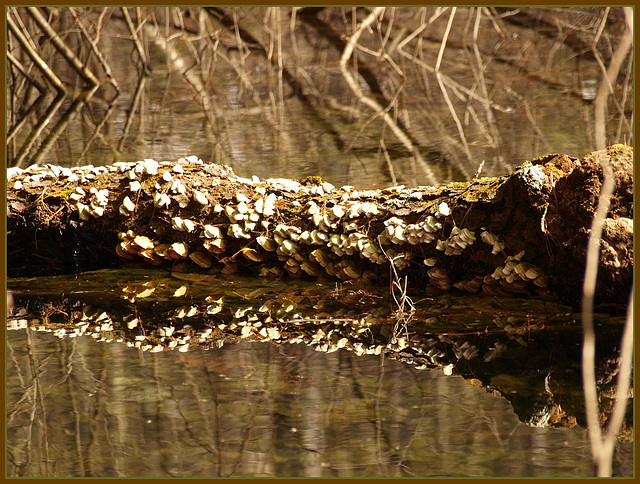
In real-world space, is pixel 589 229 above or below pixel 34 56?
below

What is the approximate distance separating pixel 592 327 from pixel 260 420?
0.96 m

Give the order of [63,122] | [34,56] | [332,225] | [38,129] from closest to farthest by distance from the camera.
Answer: [332,225] < [38,129] < [63,122] < [34,56]

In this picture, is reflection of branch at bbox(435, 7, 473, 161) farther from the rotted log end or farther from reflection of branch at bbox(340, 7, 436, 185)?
the rotted log end

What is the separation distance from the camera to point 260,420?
1.40 metres

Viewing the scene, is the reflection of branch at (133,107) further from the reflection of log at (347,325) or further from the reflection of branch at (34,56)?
the reflection of log at (347,325)

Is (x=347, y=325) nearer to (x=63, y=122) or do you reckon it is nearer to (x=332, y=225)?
(x=332, y=225)

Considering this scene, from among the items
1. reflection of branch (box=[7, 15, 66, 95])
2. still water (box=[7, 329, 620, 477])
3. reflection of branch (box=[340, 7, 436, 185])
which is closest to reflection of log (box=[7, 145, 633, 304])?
still water (box=[7, 329, 620, 477])

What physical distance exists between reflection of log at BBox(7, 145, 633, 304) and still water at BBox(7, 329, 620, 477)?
0.58m

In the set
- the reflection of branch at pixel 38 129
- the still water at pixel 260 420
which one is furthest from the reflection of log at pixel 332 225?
the reflection of branch at pixel 38 129

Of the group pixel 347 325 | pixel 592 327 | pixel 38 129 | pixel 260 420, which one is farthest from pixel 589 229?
pixel 38 129

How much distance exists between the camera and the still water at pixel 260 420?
1.24 meters

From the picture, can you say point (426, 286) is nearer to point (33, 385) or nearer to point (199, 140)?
point (33, 385)

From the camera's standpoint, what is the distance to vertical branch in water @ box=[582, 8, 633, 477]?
3.90 ft

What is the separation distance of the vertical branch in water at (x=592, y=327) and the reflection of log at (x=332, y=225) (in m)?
0.04
